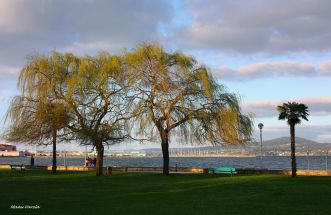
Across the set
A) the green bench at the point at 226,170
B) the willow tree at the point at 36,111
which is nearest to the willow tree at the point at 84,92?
the willow tree at the point at 36,111

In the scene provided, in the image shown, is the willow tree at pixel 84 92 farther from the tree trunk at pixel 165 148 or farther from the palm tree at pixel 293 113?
the palm tree at pixel 293 113

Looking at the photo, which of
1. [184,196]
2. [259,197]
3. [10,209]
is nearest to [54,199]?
[10,209]

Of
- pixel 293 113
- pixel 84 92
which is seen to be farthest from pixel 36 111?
pixel 293 113

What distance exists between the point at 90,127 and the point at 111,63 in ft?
18.0

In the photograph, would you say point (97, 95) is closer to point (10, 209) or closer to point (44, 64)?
point (44, 64)

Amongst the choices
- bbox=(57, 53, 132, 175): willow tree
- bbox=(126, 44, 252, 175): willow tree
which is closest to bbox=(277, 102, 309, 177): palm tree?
bbox=(126, 44, 252, 175): willow tree

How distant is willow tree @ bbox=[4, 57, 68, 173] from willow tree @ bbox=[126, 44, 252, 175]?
21.4 ft

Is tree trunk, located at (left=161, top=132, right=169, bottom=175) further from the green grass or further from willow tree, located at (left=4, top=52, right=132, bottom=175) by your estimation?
the green grass

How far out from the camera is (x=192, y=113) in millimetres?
36656

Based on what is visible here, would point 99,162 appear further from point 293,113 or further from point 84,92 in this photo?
point 293,113

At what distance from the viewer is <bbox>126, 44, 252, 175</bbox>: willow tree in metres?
36.7

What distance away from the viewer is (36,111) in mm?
37156

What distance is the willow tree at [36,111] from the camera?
36531 millimetres

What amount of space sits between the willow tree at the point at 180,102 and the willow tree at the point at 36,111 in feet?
21.4
